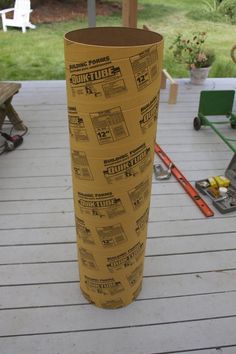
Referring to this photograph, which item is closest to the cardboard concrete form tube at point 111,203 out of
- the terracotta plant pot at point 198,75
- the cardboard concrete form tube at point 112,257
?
the cardboard concrete form tube at point 112,257

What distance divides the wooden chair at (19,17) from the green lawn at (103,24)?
16 cm

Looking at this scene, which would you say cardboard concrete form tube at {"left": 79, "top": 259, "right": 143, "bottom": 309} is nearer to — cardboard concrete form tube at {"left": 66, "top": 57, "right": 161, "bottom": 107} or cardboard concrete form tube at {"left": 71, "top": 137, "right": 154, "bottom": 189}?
cardboard concrete form tube at {"left": 71, "top": 137, "right": 154, "bottom": 189}

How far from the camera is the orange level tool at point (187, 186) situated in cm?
223

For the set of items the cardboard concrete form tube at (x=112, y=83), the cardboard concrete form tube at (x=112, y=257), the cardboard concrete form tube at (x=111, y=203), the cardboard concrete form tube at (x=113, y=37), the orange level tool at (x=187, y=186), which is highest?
the cardboard concrete form tube at (x=113, y=37)

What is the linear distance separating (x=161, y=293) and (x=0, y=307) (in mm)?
746

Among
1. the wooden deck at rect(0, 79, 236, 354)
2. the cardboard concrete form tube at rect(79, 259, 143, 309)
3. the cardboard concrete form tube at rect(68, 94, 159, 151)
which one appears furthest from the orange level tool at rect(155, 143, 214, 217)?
the cardboard concrete form tube at rect(68, 94, 159, 151)

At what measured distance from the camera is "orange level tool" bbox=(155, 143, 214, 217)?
223 cm

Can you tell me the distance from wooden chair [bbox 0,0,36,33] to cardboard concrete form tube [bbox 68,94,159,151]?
7248mm

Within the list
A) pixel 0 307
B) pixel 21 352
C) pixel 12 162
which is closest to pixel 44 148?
pixel 12 162

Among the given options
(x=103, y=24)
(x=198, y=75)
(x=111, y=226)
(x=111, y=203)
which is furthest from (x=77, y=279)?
(x=103, y=24)

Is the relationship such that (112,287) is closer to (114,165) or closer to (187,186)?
(114,165)

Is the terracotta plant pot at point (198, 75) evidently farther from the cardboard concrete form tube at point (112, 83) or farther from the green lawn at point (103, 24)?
the cardboard concrete form tube at point (112, 83)

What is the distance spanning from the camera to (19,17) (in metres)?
7.45

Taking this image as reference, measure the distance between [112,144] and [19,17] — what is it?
292 inches
